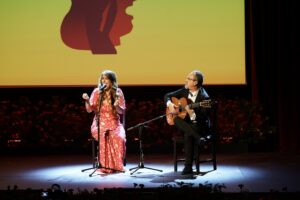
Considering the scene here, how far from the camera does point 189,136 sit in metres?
6.87

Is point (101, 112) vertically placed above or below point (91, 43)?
below

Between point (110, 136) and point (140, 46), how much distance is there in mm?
2430

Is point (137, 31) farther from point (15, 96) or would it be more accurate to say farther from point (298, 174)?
point (298, 174)

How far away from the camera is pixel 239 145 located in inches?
353

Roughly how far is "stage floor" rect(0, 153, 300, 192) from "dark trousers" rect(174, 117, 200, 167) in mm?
221

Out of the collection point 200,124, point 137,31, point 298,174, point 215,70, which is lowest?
point 298,174

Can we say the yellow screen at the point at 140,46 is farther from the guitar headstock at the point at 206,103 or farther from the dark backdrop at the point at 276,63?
the guitar headstock at the point at 206,103

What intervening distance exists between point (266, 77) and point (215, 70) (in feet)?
2.57

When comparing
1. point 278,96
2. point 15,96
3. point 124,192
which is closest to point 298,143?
point 278,96

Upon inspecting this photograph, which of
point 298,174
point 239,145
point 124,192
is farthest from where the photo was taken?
point 239,145

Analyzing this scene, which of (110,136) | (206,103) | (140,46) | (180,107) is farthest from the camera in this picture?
(140,46)

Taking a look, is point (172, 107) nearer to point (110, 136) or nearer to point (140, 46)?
point (110, 136)

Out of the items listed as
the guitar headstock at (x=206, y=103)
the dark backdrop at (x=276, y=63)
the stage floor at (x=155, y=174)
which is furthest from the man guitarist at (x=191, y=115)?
the dark backdrop at (x=276, y=63)

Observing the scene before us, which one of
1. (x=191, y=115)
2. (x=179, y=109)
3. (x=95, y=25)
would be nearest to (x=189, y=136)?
(x=191, y=115)
